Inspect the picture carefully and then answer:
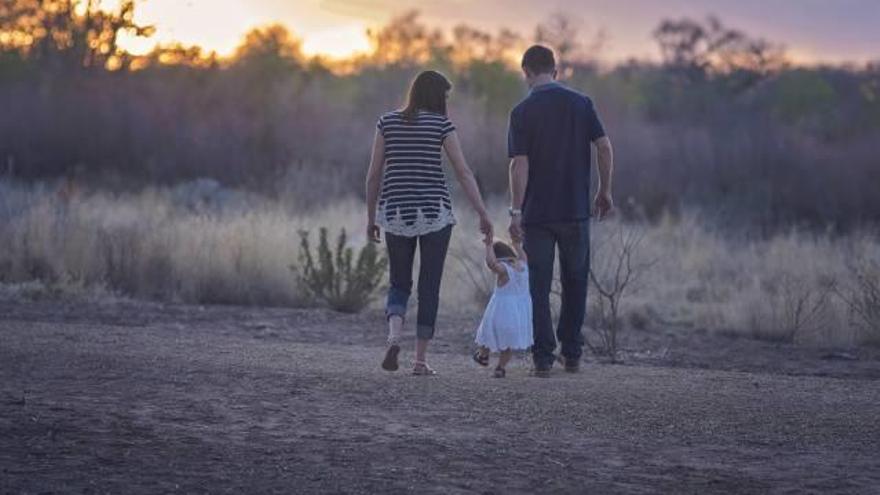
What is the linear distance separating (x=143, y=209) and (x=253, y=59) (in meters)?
16.3

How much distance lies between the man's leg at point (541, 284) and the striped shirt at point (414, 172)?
73 cm

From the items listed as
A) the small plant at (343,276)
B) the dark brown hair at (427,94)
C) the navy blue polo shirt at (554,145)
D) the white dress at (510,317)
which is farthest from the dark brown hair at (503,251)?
the small plant at (343,276)

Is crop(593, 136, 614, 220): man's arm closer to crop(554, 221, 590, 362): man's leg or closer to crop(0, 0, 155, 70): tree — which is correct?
crop(554, 221, 590, 362): man's leg

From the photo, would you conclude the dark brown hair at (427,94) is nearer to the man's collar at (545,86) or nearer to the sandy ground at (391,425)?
the man's collar at (545,86)

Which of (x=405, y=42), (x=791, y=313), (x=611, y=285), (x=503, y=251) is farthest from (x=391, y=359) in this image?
(x=405, y=42)

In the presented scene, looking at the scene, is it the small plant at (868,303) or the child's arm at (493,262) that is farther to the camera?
the small plant at (868,303)

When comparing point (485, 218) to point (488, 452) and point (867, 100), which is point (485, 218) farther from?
point (867, 100)

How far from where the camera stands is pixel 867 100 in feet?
151

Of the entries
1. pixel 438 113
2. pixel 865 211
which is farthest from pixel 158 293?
pixel 865 211

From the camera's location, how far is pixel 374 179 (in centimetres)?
952

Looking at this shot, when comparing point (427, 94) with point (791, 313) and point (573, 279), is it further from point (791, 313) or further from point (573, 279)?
point (791, 313)

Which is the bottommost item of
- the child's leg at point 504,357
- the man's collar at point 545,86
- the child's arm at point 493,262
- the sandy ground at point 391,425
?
the sandy ground at point 391,425

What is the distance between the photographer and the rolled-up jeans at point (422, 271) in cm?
952

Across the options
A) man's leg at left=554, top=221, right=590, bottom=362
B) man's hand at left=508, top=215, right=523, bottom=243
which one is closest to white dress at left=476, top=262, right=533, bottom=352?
man's hand at left=508, top=215, right=523, bottom=243
